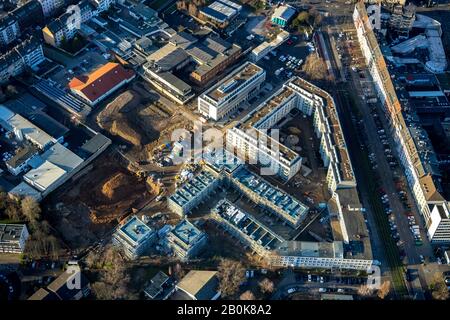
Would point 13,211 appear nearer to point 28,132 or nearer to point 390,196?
point 28,132

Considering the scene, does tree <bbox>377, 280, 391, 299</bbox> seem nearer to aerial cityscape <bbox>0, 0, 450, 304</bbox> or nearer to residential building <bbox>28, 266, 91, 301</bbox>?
aerial cityscape <bbox>0, 0, 450, 304</bbox>

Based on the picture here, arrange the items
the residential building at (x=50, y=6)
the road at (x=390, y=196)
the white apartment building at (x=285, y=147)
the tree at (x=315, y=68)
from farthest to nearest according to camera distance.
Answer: the residential building at (x=50, y=6) → the tree at (x=315, y=68) → the white apartment building at (x=285, y=147) → the road at (x=390, y=196)

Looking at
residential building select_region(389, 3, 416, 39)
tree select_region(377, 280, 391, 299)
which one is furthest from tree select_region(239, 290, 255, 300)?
residential building select_region(389, 3, 416, 39)

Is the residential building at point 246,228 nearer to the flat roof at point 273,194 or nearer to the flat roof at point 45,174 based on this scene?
the flat roof at point 273,194

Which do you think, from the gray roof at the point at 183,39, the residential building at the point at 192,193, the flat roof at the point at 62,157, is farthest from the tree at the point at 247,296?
the gray roof at the point at 183,39

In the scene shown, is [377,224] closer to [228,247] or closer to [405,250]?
[405,250]

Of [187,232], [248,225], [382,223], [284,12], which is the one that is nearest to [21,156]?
[187,232]
